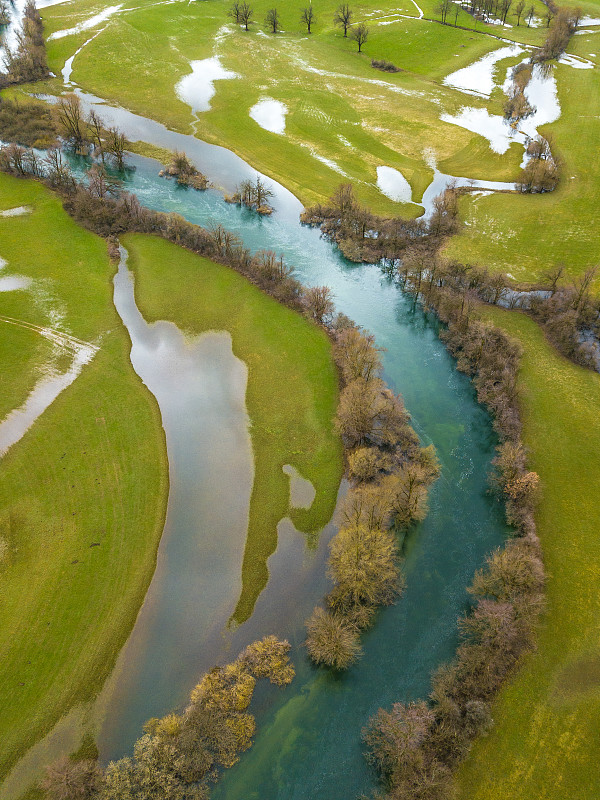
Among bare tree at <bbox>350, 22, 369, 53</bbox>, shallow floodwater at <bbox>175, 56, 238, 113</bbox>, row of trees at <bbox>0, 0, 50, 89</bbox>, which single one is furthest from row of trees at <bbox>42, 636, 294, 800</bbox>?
bare tree at <bbox>350, 22, 369, 53</bbox>

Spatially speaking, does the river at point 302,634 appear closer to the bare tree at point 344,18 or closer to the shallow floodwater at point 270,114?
the shallow floodwater at point 270,114

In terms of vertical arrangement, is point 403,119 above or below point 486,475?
above

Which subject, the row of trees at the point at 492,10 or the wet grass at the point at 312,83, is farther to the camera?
the row of trees at the point at 492,10

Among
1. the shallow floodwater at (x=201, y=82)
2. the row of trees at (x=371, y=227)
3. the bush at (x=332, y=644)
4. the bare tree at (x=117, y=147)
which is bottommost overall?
the bush at (x=332, y=644)

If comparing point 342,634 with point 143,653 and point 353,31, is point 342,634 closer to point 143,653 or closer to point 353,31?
point 143,653

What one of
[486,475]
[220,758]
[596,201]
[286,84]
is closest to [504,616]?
[486,475]

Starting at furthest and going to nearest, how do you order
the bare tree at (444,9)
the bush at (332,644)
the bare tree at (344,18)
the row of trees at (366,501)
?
1. the bare tree at (444,9)
2. the bare tree at (344,18)
3. the row of trees at (366,501)
4. the bush at (332,644)

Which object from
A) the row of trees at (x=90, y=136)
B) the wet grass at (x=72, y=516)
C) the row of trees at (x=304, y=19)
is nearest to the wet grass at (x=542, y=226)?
the wet grass at (x=72, y=516)
